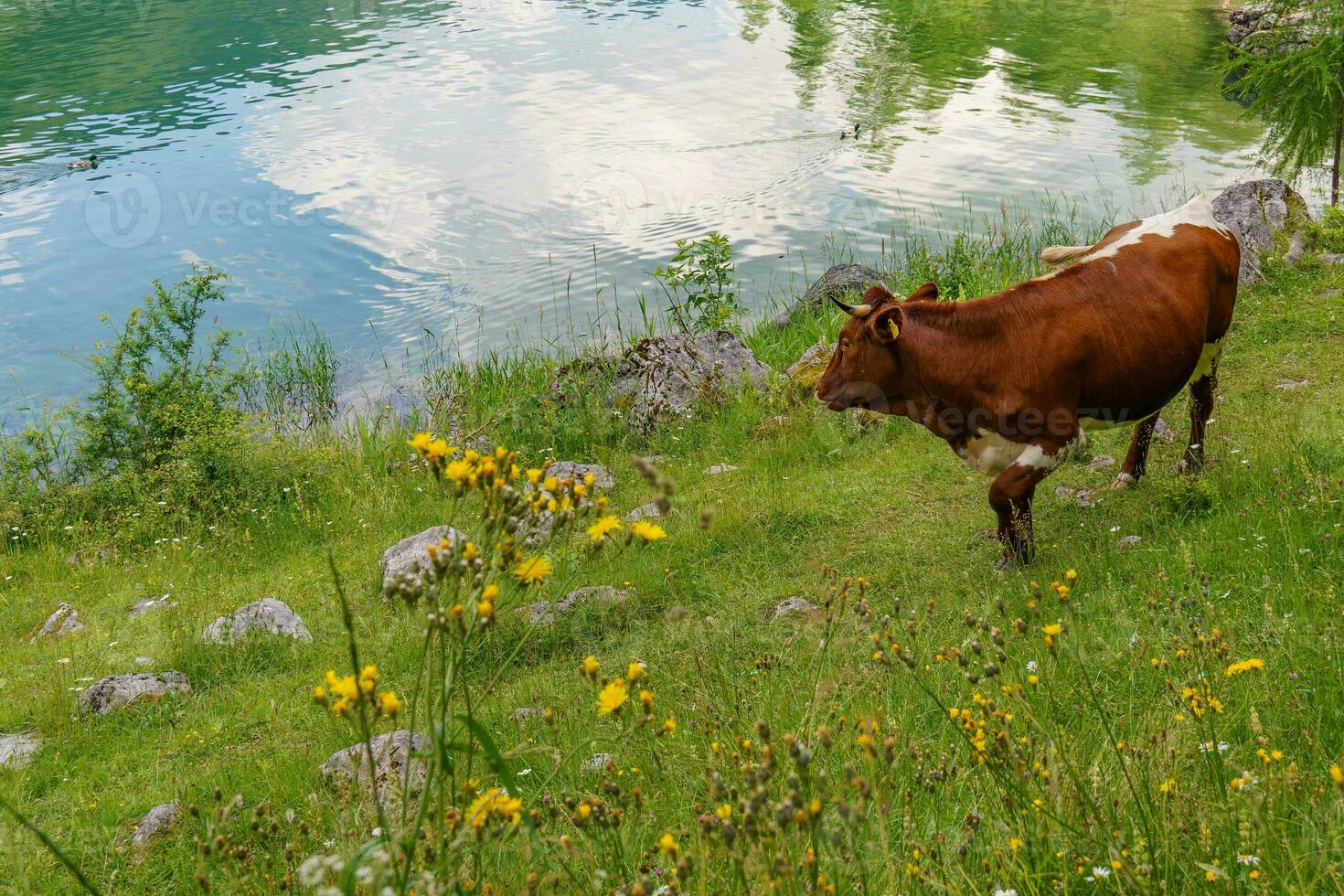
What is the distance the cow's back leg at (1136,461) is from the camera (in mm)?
6613

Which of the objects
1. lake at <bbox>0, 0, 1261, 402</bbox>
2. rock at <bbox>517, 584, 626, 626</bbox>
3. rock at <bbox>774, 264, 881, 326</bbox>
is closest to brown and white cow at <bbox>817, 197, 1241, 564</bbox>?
rock at <bbox>517, 584, 626, 626</bbox>

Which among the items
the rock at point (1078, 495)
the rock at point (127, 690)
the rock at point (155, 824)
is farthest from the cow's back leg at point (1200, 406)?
the rock at point (127, 690)

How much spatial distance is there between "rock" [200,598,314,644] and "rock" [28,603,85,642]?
1.12m

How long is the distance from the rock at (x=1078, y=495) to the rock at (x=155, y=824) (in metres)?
5.05

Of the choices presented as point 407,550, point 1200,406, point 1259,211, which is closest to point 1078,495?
point 1200,406

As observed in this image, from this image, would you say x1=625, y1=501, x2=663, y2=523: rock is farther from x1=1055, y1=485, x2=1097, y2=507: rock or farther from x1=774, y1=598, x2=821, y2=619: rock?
x1=1055, y1=485, x2=1097, y2=507: rock

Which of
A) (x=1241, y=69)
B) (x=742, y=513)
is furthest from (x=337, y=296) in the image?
(x=1241, y=69)

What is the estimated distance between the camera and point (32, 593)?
771cm

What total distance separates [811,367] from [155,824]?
6.67 metres

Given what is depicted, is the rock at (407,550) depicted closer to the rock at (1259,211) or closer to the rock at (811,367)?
the rock at (811,367)

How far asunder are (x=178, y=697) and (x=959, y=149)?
18.1m

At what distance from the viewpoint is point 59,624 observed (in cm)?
708

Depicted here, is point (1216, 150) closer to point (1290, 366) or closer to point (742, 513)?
point (1290, 366)

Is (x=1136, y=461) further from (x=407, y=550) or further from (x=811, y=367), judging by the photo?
(x=407, y=550)
